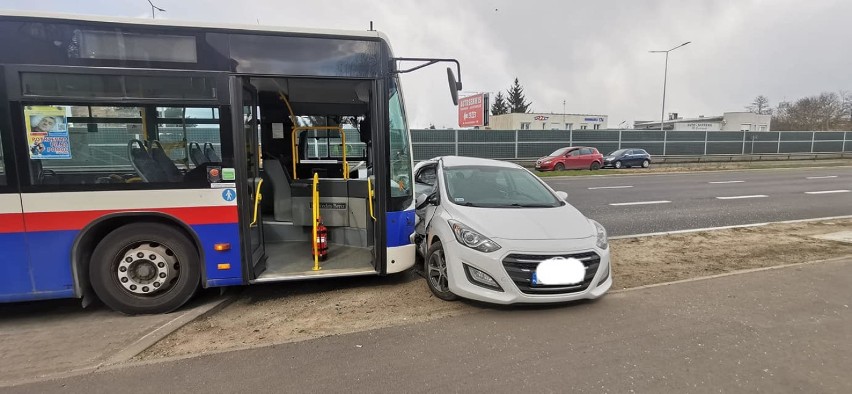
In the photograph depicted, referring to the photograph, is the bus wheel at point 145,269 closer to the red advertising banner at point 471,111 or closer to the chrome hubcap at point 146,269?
the chrome hubcap at point 146,269

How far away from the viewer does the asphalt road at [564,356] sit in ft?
10.1

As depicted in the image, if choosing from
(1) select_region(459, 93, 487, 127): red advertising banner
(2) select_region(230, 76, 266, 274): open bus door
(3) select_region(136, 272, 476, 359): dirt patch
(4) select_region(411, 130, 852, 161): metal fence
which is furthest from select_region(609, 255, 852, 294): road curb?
(1) select_region(459, 93, 487, 127): red advertising banner

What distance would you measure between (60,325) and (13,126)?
1.89 meters

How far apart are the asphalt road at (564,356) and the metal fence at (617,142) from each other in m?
21.7

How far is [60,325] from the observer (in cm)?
418

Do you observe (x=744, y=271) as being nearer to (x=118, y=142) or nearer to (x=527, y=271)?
(x=527, y=271)

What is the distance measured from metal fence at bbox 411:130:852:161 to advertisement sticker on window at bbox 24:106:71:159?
71.2 ft

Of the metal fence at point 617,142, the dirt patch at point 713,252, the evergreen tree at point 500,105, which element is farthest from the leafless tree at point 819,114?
the dirt patch at point 713,252

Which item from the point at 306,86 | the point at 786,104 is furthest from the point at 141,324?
the point at 786,104

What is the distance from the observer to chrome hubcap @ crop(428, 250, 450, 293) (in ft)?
15.2

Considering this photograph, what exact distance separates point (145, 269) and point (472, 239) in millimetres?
3278

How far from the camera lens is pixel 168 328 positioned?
3.96m

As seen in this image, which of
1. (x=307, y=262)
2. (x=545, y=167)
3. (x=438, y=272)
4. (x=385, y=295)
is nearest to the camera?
(x=438, y=272)

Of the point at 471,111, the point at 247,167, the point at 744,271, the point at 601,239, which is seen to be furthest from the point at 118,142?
the point at 471,111
